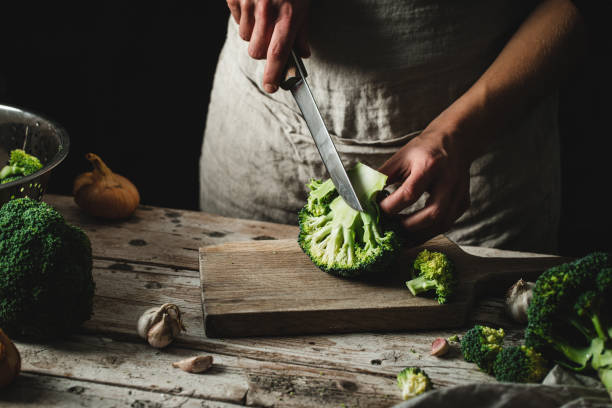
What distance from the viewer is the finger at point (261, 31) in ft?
5.27

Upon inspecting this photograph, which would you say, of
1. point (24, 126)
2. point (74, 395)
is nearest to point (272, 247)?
point (74, 395)

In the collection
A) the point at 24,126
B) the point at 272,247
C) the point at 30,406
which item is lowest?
the point at 30,406

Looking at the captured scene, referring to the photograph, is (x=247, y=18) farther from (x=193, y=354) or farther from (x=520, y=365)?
(x=520, y=365)

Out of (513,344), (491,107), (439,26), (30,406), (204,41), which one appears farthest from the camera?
(204,41)

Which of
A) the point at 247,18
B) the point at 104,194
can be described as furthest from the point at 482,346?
the point at 104,194

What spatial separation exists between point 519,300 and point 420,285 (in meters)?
0.25

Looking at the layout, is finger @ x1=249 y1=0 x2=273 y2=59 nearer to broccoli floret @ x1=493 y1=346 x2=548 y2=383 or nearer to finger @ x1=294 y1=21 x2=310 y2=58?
finger @ x1=294 y1=21 x2=310 y2=58

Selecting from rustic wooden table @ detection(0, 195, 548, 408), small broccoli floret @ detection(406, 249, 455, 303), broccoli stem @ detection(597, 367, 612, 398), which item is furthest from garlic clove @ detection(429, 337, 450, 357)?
broccoli stem @ detection(597, 367, 612, 398)

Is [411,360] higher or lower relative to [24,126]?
lower

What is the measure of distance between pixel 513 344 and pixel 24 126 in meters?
1.52

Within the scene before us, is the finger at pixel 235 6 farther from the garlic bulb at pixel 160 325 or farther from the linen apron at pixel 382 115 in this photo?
the garlic bulb at pixel 160 325

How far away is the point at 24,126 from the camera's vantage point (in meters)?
1.78

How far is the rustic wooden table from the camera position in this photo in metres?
1.23

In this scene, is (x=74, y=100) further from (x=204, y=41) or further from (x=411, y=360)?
(x=411, y=360)
